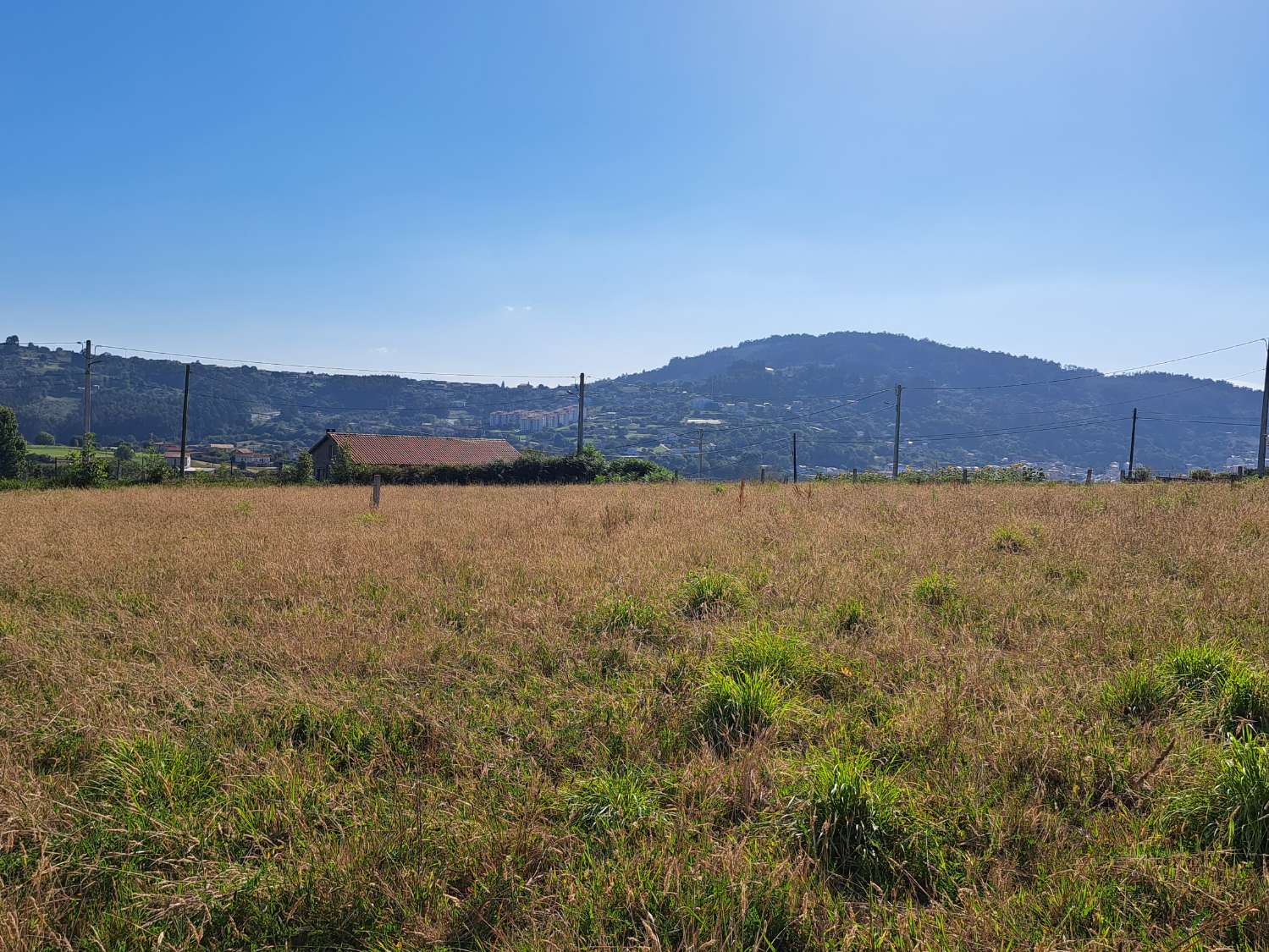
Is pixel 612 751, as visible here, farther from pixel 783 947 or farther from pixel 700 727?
pixel 783 947

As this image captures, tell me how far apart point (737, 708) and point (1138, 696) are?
8.18 ft

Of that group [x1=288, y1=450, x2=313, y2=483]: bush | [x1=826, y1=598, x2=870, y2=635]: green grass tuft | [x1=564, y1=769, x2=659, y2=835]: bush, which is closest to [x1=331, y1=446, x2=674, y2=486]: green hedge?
[x1=288, y1=450, x2=313, y2=483]: bush

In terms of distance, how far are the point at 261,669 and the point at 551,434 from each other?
14617 centimetres

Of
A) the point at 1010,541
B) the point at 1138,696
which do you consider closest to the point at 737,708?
the point at 1138,696

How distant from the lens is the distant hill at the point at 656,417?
434 ft

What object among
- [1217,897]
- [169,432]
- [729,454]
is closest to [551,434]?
[729,454]

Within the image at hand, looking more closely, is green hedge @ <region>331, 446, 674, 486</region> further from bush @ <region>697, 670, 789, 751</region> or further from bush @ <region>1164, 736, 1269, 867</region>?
bush @ <region>1164, 736, 1269, 867</region>

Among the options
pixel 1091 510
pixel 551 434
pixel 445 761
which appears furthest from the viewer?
pixel 551 434

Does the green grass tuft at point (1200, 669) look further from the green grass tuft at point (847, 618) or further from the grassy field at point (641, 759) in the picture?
the green grass tuft at point (847, 618)

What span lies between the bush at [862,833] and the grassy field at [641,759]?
1 centimetres

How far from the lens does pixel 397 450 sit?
6825 centimetres

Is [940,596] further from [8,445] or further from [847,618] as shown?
[8,445]

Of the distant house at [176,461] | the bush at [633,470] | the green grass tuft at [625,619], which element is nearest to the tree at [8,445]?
the distant house at [176,461]

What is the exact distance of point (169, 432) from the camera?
124938mm
